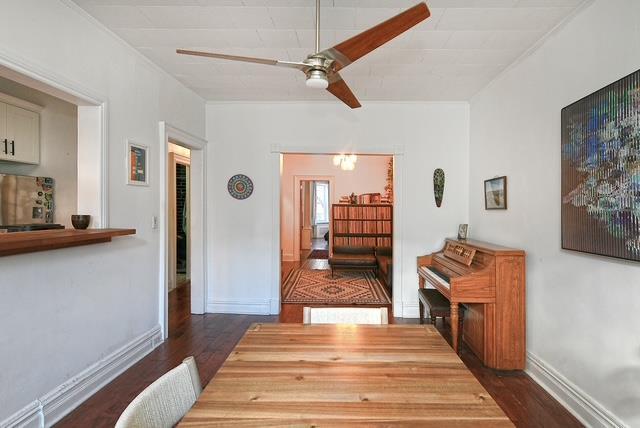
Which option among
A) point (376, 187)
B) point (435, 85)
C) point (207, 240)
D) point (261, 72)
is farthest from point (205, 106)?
point (376, 187)

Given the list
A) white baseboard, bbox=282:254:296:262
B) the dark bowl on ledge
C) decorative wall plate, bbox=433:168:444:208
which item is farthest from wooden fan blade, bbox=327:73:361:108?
white baseboard, bbox=282:254:296:262

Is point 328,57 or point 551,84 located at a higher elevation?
point 551,84

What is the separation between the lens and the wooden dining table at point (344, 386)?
87 centimetres

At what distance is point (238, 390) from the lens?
1000 mm

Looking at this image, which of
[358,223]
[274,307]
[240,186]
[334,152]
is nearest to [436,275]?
[334,152]

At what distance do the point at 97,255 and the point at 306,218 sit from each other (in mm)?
8672

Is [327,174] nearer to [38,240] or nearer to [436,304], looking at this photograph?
[436,304]

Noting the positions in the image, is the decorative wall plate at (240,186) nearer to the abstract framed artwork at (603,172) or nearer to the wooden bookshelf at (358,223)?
the abstract framed artwork at (603,172)

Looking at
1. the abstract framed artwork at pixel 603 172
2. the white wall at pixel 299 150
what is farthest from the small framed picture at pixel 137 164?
the abstract framed artwork at pixel 603 172

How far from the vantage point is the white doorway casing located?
12.7ft

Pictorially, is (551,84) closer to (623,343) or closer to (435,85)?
(435,85)

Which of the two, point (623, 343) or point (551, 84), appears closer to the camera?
point (623, 343)

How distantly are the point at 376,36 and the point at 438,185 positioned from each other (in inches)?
105

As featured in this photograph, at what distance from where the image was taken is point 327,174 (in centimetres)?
830
